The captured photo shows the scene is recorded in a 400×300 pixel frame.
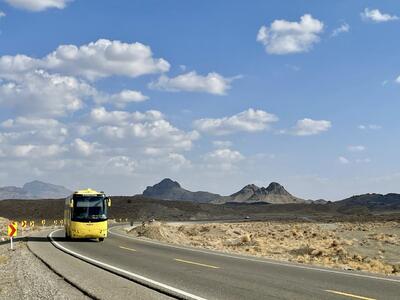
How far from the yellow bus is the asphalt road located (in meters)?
11.3

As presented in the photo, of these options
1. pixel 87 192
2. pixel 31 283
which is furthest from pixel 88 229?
pixel 31 283

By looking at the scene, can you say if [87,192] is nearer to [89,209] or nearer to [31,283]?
[89,209]

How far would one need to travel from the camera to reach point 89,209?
32.5m

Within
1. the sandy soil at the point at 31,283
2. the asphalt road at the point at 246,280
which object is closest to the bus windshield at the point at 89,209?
the sandy soil at the point at 31,283

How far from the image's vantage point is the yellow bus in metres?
32.2

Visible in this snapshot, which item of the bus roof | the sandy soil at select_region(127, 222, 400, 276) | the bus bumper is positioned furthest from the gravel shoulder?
the sandy soil at select_region(127, 222, 400, 276)

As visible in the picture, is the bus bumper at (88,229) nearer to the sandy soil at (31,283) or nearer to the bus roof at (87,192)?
the bus roof at (87,192)

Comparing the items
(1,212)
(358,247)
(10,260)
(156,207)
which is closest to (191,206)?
(156,207)

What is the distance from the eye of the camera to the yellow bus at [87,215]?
3225cm

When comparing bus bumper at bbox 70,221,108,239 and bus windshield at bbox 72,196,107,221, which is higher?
bus windshield at bbox 72,196,107,221

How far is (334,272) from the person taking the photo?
55.6 feet

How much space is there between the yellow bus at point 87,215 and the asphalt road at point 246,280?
37.2ft

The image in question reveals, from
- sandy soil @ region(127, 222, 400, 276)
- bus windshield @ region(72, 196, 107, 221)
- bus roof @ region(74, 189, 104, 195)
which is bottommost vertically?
sandy soil @ region(127, 222, 400, 276)

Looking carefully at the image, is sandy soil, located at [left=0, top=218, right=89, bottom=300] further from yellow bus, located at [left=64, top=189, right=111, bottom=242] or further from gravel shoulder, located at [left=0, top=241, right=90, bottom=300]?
yellow bus, located at [left=64, top=189, right=111, bottom=242]
